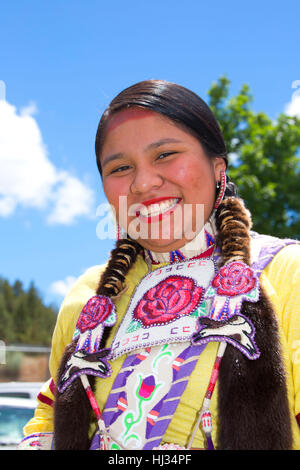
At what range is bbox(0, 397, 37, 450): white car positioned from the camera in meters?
4.64

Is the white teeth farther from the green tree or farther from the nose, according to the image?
the green tree

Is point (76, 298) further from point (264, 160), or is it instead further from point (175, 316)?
point (264, 160)

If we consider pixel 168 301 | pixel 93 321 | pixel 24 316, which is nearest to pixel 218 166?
pixel 168 301

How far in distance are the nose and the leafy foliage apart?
132ft

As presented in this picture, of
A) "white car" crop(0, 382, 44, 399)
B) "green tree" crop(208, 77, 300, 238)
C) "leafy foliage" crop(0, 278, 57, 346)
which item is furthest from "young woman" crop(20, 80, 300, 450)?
"leafy foliage" crop(0, 278, 57, 346)

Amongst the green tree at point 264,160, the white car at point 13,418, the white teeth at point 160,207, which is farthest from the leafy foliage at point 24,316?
the white teeth at point 160,207

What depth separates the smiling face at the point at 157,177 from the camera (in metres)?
1.74

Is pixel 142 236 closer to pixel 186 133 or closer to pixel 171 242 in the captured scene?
pixel 171 242

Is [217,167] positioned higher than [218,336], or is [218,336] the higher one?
[217,167]

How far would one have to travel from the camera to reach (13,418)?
4.77m

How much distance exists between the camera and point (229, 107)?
1323 cm

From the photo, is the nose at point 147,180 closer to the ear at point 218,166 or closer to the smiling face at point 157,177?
the smiling face at point 157,177
